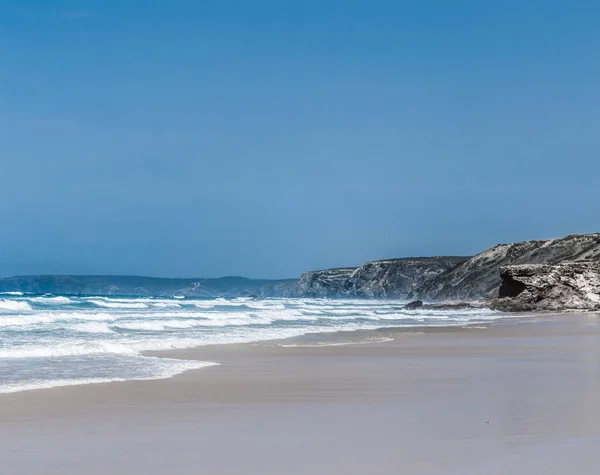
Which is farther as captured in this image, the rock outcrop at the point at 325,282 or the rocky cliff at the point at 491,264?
the rock outcrop at the point at 325,282

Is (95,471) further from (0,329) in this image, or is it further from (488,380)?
(0,329)

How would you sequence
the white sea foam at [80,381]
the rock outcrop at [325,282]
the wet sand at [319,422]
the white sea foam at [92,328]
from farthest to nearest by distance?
the rock outcrop at [325,282] < the white sea foam at [92,328] < the white sea foam at [80,381] < the wet sand at [319,422]

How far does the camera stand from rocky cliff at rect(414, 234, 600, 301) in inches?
3802

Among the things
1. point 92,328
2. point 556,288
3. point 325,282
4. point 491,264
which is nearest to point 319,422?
point 92,328

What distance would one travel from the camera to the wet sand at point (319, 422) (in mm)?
6895

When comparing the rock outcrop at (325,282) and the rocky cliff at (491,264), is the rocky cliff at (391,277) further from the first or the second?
the rocky cliff at (491,264)

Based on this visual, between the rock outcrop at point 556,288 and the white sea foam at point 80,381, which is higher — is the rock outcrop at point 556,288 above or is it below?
above

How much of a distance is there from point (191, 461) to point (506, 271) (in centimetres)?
5985

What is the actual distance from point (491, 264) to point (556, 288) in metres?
51.8

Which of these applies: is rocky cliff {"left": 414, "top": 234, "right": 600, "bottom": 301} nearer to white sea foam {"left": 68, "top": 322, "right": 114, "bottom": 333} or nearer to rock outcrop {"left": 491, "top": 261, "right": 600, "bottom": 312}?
rock outcrop {"left": 491, "top": 261, "right": 600, "bottom": 312}

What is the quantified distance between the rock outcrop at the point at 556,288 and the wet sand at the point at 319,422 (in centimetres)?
4338

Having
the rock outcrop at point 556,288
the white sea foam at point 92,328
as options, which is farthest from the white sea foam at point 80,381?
the rock outcrop at point 556,288

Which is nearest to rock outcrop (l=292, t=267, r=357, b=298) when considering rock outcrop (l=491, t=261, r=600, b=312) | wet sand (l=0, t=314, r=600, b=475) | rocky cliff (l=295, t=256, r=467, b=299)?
rocky cliff (l=295, t=256, r=467, b=299)

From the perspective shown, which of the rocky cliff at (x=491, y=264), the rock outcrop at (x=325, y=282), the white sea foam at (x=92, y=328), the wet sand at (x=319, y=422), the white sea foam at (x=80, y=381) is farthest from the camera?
the rock outcrop at (x=325, y=282)
